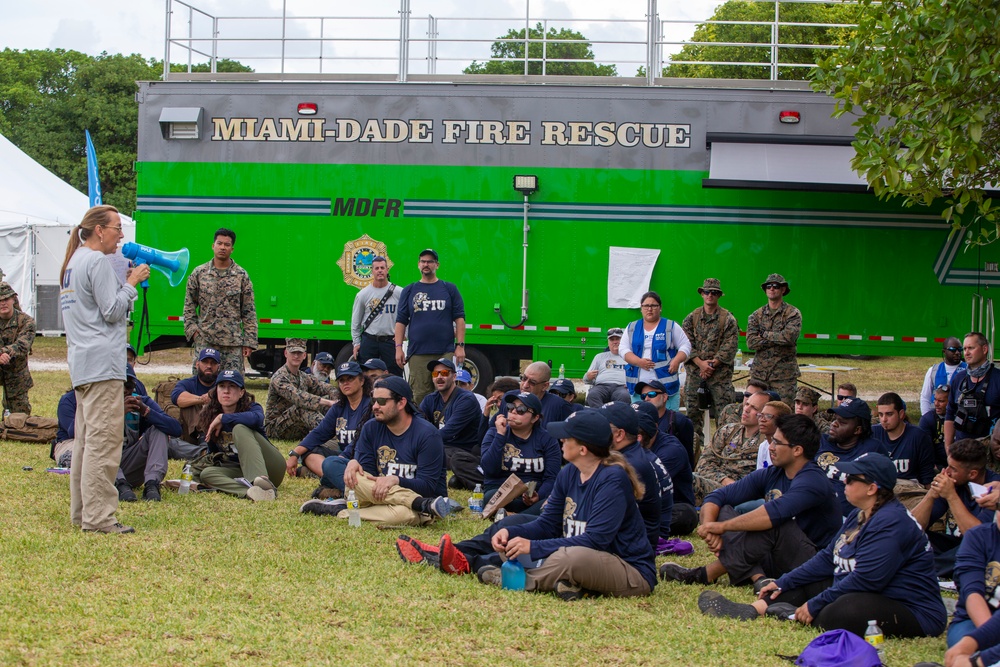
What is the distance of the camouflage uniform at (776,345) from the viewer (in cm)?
1143

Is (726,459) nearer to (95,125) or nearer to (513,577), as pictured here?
(513,577)

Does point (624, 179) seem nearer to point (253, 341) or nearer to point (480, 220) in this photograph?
point (480, 220)

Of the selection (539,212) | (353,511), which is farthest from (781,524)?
(539,212)

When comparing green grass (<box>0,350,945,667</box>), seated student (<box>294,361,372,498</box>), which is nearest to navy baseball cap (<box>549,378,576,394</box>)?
seated student (<box>294,361,372,498</box>)

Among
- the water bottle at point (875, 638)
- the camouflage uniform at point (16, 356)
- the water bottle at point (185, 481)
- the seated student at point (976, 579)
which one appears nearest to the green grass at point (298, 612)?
the water bottle at point (875, 638)

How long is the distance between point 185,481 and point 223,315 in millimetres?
2777

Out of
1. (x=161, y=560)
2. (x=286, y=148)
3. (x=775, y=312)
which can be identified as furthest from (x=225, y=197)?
(x=161, y=560)

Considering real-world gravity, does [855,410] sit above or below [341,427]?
above

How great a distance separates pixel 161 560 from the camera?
Answer: 6.57m

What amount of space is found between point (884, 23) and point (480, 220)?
605 cm

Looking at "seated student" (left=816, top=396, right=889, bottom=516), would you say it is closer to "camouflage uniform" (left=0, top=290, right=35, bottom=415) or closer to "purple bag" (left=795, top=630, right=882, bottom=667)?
"purple bag" (left=795, top=630, right=882, bottom=667)

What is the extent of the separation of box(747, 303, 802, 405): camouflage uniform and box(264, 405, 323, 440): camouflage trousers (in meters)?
4.76

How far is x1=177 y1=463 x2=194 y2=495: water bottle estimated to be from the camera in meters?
8.74

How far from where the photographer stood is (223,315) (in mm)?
11156
